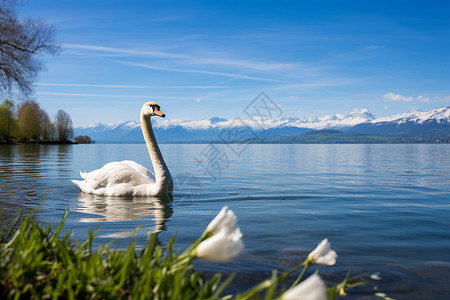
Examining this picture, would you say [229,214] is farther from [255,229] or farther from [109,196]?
[109,196]

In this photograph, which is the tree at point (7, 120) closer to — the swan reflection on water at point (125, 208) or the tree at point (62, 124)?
the tree at point (62, 124)

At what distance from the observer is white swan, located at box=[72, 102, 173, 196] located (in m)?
10.3

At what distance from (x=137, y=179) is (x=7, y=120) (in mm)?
95903

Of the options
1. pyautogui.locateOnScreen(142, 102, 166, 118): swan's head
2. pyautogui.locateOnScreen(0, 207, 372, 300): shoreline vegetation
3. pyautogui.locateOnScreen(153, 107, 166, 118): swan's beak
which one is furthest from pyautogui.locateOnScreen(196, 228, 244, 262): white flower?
pyautogui.locateOnScreen(142, 102, 166, 118): swan's head

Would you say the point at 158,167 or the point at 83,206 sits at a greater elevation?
the point at 158,167

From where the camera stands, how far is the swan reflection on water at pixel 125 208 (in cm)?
774

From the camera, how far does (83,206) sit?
9375mm

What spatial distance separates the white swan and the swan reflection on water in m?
0.18

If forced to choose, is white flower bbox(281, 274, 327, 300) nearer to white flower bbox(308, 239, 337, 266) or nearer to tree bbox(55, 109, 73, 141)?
white flower bbox(308, 239, 337, 266)

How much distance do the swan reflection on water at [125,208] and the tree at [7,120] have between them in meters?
93.6

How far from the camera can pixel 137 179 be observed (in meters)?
10.7

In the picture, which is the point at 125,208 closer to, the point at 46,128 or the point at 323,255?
the point at 323,255

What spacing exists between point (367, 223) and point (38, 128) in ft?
347

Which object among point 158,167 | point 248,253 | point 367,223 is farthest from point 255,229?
point 158,167
